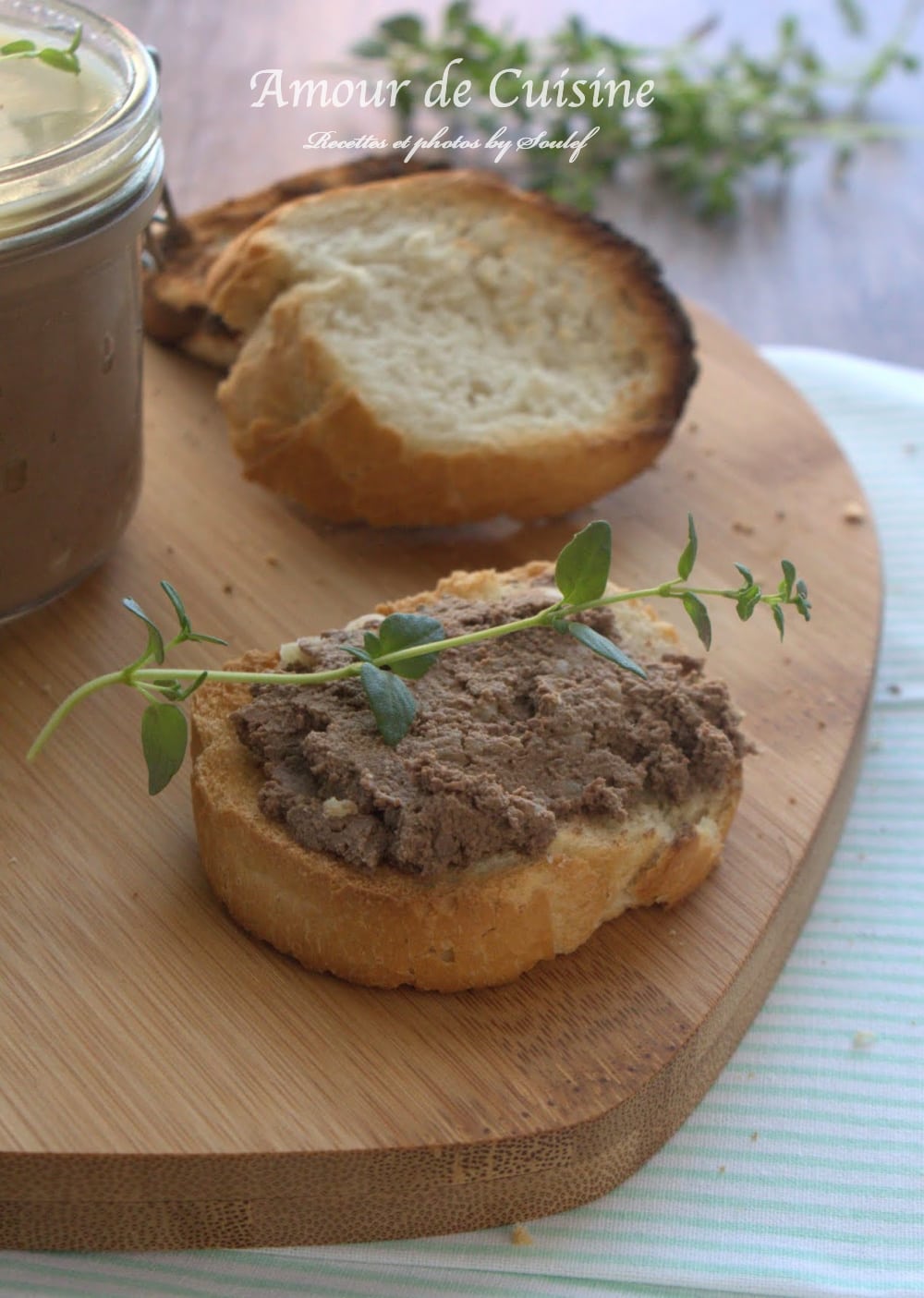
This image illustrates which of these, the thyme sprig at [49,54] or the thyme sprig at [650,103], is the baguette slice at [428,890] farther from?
the thyme sprig at [650,103]

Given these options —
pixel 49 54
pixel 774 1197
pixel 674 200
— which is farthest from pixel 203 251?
pixel 774 1197

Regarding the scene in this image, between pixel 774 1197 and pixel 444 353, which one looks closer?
pixel 774 1197

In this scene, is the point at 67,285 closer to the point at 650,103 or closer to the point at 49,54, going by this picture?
the point at 49,54

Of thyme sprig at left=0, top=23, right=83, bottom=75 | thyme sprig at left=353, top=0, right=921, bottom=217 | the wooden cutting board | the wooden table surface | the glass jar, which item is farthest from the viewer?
the wooden table surface

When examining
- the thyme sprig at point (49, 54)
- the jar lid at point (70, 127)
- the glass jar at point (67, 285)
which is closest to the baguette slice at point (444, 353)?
the glass jar at point (67, 285)

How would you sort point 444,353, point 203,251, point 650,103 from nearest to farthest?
point 444,353 < point 203,251 < point 650,103

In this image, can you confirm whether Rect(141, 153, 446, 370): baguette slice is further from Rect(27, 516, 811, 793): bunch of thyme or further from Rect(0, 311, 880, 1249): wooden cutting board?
Rect(27, 516, 811, 793): bunch of thyme

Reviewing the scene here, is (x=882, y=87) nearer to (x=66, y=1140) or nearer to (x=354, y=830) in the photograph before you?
(x=354, y=830)

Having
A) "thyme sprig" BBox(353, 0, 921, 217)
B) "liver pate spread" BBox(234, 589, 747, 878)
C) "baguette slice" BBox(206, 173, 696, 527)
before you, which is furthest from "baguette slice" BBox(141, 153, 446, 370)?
"liver pate spread" BBox(234, 589, 747, 878)
